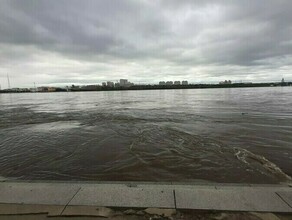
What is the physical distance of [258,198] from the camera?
421cm

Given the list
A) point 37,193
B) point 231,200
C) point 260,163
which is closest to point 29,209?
point 37,193

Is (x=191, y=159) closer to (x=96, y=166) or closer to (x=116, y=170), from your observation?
(x=116, y=170)

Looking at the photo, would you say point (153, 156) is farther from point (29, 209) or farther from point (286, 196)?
point (29, 209)

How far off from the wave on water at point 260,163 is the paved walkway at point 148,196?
1569 millimetres

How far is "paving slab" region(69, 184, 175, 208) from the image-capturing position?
4.07m

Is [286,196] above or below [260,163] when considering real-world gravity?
above

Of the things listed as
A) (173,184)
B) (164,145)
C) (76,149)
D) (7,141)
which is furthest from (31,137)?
(173,184)

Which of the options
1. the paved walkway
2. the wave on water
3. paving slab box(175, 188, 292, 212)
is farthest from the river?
paving slab box(175, 188, 292, 212)

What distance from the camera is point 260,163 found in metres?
7.08

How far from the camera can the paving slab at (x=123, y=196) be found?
4066mm

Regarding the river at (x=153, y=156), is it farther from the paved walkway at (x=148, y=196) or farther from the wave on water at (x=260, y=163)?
the paved walkway at (x=148, y=196)

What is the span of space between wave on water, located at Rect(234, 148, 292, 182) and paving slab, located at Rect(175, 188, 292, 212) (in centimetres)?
199

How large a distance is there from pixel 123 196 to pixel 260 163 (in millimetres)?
4776

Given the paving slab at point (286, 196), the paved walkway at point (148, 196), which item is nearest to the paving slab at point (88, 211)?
the paved walkway at point (148, 196)
